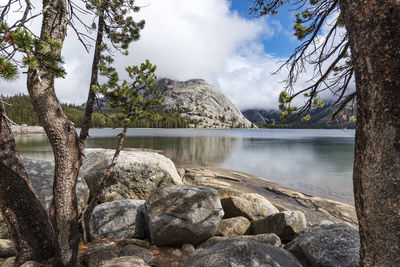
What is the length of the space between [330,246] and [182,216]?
355cm

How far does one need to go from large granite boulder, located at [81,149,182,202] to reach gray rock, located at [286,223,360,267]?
19.4 ft

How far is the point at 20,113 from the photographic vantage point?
126 metres

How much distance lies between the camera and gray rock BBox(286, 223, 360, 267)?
13.5 ft

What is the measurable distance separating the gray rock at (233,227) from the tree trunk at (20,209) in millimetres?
4519

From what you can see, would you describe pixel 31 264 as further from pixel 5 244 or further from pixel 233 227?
pixel 233 227

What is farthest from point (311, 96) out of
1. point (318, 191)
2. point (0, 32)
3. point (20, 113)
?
point (20, 113)

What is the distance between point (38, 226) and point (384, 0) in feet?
18.6

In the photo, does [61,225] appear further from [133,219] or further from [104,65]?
[104,65]

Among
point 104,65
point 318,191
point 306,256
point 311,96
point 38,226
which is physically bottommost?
point 318,191

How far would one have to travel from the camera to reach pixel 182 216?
5.91 metres

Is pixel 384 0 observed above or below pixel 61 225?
above

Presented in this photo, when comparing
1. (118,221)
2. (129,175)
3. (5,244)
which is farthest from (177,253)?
(129,175)

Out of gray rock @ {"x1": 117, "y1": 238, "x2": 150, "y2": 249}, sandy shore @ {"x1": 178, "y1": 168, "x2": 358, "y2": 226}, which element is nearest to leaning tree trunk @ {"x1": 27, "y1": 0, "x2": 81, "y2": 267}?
gray rock @ {"x1": 117, "y1": 238, "x2": 150, "y2": 249}

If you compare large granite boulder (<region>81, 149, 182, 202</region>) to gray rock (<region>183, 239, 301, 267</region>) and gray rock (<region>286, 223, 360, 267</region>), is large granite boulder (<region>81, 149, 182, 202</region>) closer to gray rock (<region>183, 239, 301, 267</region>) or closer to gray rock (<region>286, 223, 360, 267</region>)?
gray rock (<region>183, 239, 301, 267</region>)
